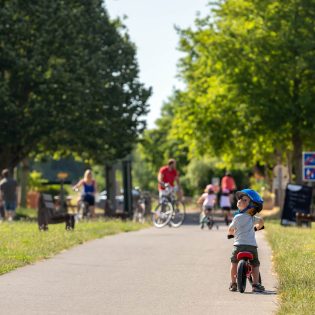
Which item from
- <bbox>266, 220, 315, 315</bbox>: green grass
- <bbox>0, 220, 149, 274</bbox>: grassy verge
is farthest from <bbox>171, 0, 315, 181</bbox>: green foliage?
<bbox>266, 220, 315, 315</bbox>: green grass

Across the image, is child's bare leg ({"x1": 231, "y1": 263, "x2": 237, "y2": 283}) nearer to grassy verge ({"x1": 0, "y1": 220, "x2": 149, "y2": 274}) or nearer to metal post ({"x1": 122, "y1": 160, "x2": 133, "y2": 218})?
grassy verge ({"x1": 0, "y1": 220, "x2": 149, "y2": 274})

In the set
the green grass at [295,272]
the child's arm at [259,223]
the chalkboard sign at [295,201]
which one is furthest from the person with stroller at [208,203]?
the child's arm at [259,223]

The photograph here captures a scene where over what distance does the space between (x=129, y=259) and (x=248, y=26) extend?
96.5 feet

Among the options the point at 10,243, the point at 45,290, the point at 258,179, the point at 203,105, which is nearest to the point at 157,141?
the point at 258,179

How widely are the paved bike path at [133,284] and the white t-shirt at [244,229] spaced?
585 mm

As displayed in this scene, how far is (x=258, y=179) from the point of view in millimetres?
78250

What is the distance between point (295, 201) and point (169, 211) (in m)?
4.20

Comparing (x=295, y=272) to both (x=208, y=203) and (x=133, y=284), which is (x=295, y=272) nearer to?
(x=133, y=284)

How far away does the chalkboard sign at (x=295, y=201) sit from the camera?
1299 inches

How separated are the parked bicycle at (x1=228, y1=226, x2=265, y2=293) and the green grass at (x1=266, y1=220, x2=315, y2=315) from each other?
1.32 ft

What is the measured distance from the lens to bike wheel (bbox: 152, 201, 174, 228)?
102 ft

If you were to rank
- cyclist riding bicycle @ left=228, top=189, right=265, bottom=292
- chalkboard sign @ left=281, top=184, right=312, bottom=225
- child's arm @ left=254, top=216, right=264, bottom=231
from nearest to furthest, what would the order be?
cyclist riding bicycle @ left=228, top=189, right=265, bottom=292 → child's arm @ left=254, top=216, right=264, bottom=231 → chalkboard sign @ left=281, top=184, right=312, bottom=225

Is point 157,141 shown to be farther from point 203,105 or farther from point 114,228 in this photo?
point 114,228

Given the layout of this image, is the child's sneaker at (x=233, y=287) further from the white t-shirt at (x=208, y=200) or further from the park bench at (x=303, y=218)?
the white t-shirt at (x=208, y=200)
